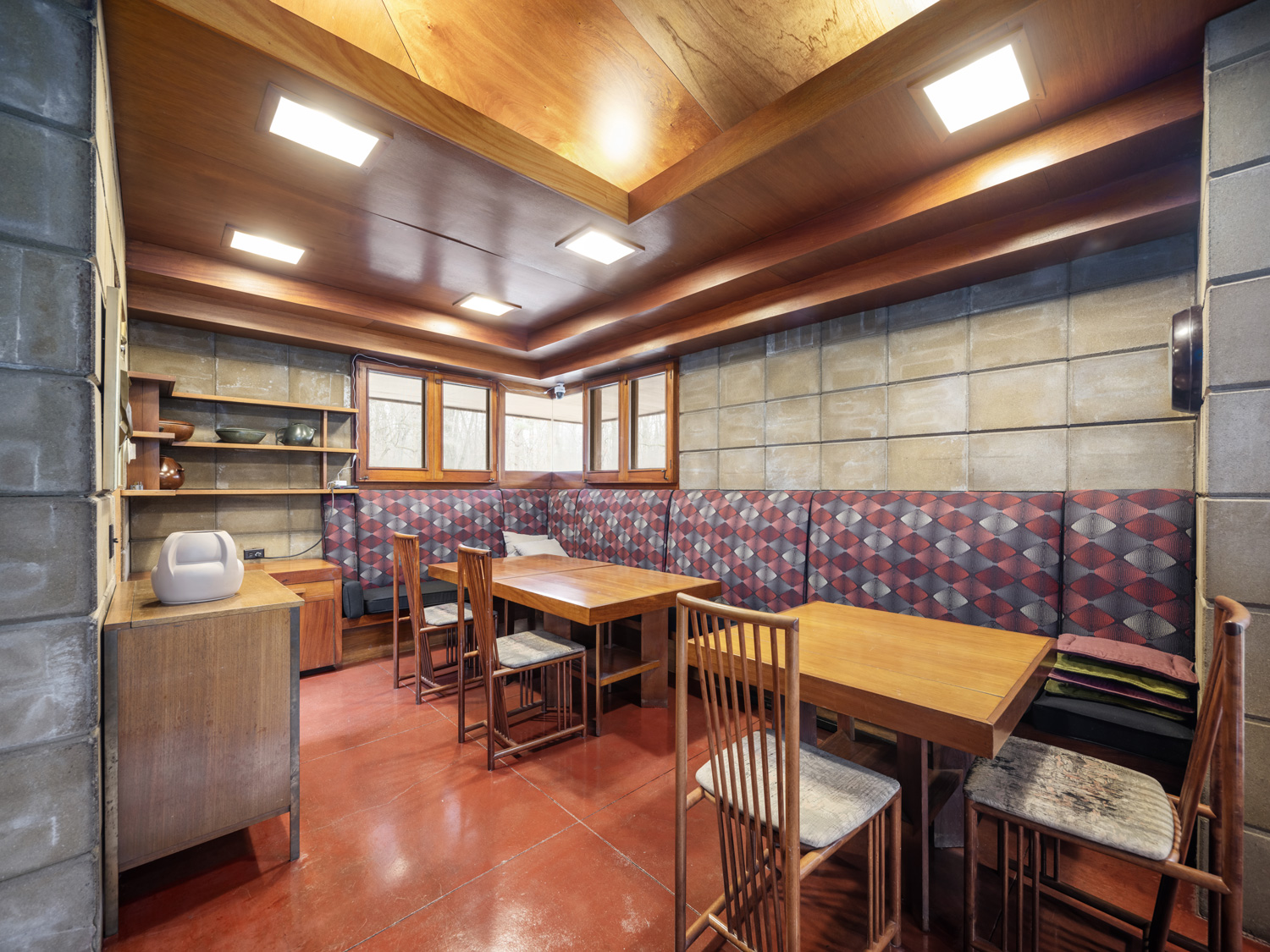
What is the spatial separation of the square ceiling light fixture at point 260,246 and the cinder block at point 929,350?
362 centimetres

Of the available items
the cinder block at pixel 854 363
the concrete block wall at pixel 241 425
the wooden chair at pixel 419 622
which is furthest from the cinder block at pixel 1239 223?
the concrete block wall at pixel 241 425

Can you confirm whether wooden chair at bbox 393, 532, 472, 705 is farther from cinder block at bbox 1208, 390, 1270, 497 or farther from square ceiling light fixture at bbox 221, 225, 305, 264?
cinder block at bbox 1208, 390, 1270, 497

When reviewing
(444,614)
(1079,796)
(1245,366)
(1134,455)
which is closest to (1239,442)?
(1245,366)

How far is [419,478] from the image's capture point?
193 inches

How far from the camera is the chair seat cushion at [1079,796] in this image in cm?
119

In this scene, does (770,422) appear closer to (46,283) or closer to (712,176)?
(712,176)

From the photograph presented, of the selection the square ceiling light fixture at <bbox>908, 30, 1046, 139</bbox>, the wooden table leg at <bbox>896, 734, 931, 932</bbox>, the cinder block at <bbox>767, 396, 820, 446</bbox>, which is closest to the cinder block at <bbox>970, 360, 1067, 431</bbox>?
the cinder block at <bbox>767, 396, 820, 446</bbox>

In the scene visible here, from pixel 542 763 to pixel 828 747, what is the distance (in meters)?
1.32

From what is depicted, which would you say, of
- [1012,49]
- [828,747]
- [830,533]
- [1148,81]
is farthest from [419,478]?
[1148,81]

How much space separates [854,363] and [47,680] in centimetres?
376

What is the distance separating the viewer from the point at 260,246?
3092 mm

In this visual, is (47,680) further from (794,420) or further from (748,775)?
(794,420)

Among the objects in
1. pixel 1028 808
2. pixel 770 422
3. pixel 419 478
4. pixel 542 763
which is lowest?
pixel 542 763

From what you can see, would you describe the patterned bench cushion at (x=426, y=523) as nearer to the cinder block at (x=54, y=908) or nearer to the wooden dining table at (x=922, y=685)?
the cinder block at (x=54, y=908)
